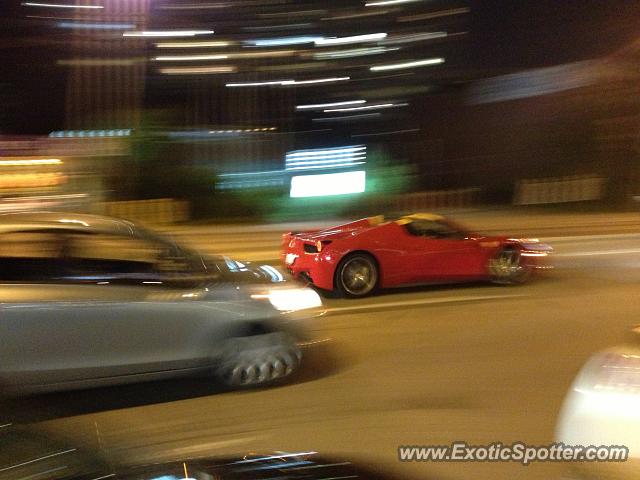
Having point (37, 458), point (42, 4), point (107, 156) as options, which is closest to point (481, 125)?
point (107, 156)

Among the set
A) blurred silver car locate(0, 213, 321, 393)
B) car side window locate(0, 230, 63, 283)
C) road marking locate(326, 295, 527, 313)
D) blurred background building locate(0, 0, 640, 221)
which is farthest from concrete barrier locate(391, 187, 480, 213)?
car side window locate(0, 230, 63, 283)

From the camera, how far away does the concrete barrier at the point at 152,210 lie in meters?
28.4

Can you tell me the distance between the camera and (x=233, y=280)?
6242 millimetres

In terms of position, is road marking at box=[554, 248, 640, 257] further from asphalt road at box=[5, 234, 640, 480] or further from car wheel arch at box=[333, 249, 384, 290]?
car wheel arch at box=[333, 249, 384, 290]

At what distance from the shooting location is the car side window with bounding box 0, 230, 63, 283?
5555 mm

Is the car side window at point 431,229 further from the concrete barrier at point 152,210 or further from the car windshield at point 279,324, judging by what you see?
the concrete barrier at point 152,210

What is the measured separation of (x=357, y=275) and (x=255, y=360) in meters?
4.31

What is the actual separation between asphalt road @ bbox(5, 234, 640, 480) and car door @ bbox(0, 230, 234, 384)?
38 cm

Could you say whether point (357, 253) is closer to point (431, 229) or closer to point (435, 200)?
point (431, 229)

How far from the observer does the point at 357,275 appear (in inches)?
408

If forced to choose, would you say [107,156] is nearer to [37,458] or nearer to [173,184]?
[173,184]

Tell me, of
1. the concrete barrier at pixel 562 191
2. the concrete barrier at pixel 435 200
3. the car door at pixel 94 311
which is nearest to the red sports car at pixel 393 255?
the car door at pixel 94 311

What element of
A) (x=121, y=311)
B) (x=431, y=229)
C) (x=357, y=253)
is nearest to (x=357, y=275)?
(x=357, y=253)

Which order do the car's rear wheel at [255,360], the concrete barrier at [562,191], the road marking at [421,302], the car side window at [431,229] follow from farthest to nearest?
the concrete barrier at [562,191]
the car side window at [431,229]
the road marking at [421,302]
the car's rear wheel at [255,360]
